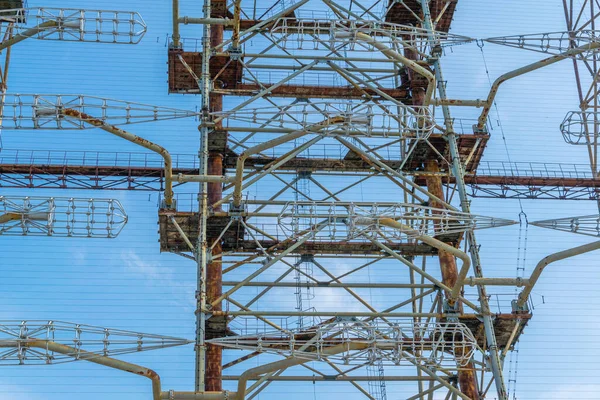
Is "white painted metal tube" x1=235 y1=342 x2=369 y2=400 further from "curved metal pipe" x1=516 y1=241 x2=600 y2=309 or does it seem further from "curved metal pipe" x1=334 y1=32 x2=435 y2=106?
"curved metal pipe" x1=334 y1=32 x2=435 y2=106

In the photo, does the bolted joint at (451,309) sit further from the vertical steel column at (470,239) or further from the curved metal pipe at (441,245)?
the vertical steel column at (470,239)

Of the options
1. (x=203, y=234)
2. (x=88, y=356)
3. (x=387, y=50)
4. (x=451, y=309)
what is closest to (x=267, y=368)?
(x=88, y=356)

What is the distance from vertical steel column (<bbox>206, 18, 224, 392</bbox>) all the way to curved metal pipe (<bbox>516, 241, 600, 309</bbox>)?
956 centimetres

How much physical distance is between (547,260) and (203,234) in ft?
34.3

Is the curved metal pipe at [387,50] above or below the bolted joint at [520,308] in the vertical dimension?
above

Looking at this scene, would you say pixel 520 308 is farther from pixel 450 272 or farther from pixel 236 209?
pixel 236 209

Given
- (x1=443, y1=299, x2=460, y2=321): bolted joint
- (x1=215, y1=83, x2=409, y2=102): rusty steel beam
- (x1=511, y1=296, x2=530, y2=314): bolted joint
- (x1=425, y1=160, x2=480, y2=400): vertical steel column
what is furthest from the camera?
(x1=215, y1=83, x2=409, y2=102): rusty steel beam

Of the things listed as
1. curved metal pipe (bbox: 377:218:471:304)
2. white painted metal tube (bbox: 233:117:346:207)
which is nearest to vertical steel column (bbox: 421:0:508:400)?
curved metal pipe (bbox: 377:218:471:304)

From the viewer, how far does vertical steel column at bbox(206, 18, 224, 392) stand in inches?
1161

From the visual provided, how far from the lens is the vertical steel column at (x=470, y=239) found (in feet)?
93.1

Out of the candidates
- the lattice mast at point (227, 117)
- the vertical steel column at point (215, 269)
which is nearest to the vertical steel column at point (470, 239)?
the lattice mast at point (227, 117)

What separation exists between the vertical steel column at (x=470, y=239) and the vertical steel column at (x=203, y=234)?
795 cm

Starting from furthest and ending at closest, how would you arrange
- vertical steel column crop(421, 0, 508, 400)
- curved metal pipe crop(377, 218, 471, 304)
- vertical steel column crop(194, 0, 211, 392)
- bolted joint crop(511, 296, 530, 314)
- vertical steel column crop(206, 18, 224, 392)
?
bolted joint crop(511, 296, 530, 314) → vertical steel column crop(206, 18, 224, 392) → vertical steel column crop(421, 0, 508, 400) → vertical steel column crop(194, 0, 211, 392) → curved metal pipe crop(377, 218, 471, 304)

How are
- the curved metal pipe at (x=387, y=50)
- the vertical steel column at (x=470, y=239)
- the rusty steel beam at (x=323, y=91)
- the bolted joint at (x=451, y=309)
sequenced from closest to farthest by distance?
the vertical steel column at (x=470, y=239) < the bolted joint at (x=451, y=309) < the curved metal pipe at (x=387, y=50) < the rusty steel beam at (x=323, y=91)
